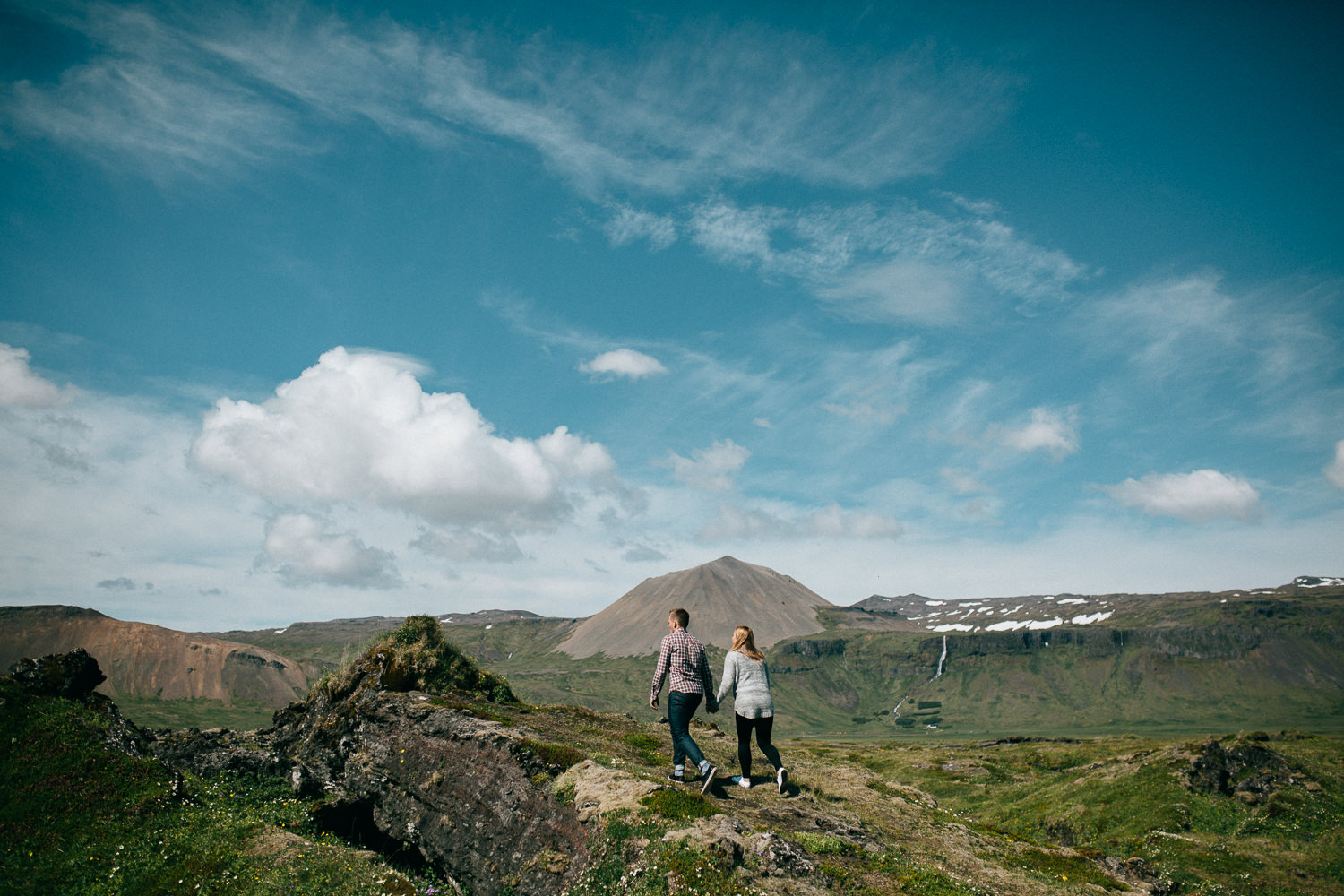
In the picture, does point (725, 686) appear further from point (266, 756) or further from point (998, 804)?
point (998, 804)

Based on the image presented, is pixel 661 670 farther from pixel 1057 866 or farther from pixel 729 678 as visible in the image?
pixel 1057 866

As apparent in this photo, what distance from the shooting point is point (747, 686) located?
15.0 meters

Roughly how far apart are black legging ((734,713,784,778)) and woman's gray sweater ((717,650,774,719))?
0.54ft

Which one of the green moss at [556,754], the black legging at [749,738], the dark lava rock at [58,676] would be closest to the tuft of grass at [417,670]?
the dark lava rock at [58,676]

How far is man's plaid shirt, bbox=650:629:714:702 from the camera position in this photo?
14945 millimetres

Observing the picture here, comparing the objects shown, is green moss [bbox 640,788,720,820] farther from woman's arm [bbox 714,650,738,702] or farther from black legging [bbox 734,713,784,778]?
black legging [bbox 734,713,784,778]

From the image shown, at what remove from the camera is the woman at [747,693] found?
14859mm

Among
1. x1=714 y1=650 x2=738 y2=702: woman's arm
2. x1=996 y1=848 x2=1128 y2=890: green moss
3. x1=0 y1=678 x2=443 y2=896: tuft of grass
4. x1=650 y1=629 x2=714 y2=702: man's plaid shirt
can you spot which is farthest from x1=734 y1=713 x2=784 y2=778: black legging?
x1=0 y1=678 x2=443 y2=896: tuft of grass

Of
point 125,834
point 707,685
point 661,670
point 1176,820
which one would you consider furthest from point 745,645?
point 1176,820

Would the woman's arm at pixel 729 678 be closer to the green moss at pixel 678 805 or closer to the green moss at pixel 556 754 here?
the green moss at pixel 678 805

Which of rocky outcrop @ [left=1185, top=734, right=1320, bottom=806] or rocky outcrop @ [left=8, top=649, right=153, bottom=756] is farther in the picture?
rocky outcrop @ [left=1185, top=734, right=1320, bottom=806]

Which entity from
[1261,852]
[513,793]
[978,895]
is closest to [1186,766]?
[1261,852]

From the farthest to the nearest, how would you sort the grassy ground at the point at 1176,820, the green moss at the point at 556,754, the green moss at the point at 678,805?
1. the grassy ground at the point at 1176,820
2. the green moss at the point at 556,754
3. the green moss at the point at 678,805

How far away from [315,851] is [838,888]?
989 centimetres
